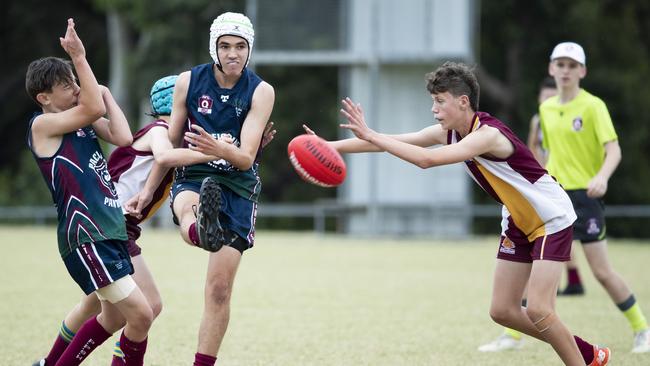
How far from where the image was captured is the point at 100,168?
231 inches

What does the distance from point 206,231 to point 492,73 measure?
Answer: 2952cm

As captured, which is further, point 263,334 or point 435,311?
point 435,311

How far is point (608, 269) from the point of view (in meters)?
8.43

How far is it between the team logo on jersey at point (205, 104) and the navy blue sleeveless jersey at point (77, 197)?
2.30 ft

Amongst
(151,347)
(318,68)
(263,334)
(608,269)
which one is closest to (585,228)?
(608,269)

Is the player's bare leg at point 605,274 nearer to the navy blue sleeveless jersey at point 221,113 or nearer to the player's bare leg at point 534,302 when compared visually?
the player's bare leg at point 534,302

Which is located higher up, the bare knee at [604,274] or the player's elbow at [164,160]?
the player's elbow at [164,160]

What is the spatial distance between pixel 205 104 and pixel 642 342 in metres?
4.20

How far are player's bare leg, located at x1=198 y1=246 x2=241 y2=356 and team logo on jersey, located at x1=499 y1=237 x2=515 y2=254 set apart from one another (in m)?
1.77

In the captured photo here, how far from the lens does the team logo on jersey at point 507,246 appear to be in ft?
21.1

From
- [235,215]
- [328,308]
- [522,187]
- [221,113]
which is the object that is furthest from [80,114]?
[328,308]

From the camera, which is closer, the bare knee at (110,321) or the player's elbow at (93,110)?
the player's elbow at (93,110)

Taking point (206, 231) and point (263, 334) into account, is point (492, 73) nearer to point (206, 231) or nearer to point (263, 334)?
point (263, 334)

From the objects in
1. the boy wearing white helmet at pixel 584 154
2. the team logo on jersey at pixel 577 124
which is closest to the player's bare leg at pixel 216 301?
the boy wearing white helmet at pixel 584 154
